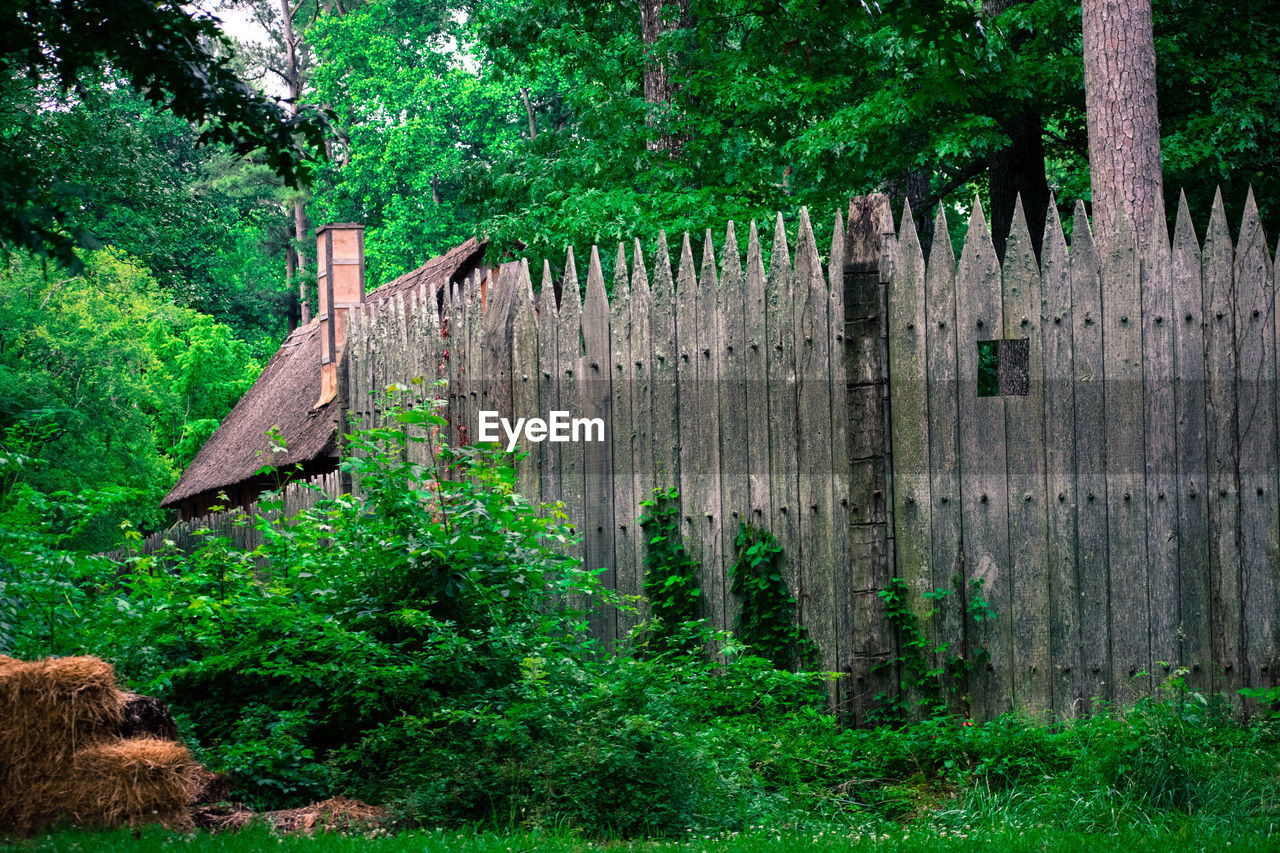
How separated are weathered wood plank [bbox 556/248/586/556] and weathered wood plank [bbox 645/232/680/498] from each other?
0.52 metres

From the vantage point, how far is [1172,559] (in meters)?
5.36

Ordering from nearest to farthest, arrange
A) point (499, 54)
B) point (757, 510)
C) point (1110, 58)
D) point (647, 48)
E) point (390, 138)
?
point (757, 510) → point (1110, 58) → point (647, 48) → point (499, 54) → point (390, 138)

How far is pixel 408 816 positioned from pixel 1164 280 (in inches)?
A: 166

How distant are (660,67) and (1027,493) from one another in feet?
31.0

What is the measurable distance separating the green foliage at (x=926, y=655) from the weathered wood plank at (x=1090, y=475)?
47 centimetres

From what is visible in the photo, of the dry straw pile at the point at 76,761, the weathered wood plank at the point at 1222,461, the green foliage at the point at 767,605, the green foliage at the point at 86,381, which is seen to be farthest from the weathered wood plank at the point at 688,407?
the green foliage at the point at 86,381

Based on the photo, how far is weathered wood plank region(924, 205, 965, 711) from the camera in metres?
5.57

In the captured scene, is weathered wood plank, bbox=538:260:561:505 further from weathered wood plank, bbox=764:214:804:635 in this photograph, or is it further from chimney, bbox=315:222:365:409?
chimney, bbox=315:222:365:409

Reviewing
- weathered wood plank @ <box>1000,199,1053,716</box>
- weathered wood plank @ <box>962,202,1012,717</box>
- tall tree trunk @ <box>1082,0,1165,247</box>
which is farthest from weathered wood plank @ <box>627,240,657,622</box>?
tall tree trunk @ <box>1082,0,1165,247</box>

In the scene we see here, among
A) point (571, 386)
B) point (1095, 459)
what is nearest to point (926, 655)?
point (1095, 459)

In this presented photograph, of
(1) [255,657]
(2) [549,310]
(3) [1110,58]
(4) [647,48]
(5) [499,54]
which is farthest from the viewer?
(5) [499,54]

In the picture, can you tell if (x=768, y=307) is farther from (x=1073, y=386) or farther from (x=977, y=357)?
(x=1073, y=386)

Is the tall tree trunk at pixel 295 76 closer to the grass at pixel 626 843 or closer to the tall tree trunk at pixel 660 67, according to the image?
the tall tree trunk at pixel 660 67

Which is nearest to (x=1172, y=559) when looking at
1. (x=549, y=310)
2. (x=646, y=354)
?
(x=646, y=354)
